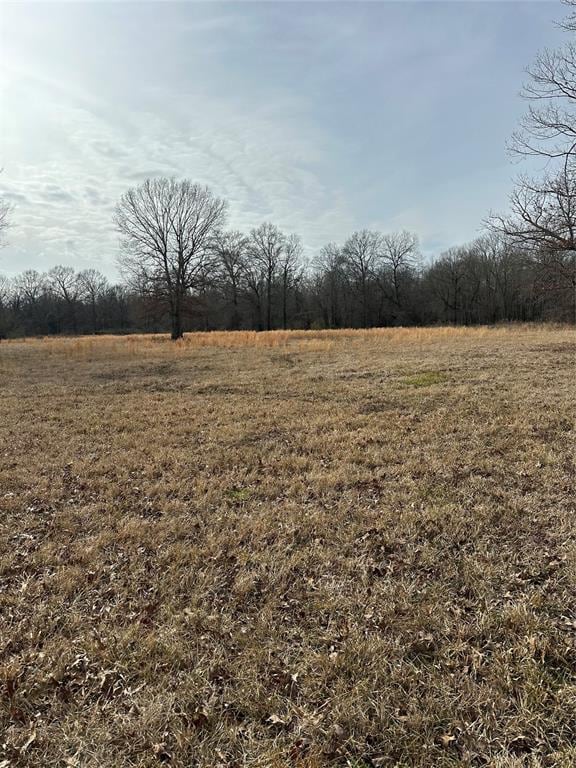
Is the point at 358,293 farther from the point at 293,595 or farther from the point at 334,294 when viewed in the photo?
the point at 293,595

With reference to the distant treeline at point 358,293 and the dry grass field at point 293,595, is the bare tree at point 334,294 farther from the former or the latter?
the dry grass field at point 293,595

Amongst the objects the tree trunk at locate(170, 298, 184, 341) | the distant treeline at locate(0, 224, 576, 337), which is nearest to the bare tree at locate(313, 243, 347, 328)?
the distant treeline at locate(0, 224, 576, 337)

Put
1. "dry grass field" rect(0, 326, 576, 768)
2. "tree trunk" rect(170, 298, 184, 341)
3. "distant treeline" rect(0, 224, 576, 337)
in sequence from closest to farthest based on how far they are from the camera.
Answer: "dry grass field" rect(0, 326, 576, 768)
"tree trunk" rect(170, 298, 184, 341)
"distant treeline" rect(0, 224, 576, 337)

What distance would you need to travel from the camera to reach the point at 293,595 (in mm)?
3010

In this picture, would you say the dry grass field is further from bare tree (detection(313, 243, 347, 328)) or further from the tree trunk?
bare tree (detection(313, 243, 347, 328))

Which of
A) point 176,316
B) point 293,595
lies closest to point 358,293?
point 176,316

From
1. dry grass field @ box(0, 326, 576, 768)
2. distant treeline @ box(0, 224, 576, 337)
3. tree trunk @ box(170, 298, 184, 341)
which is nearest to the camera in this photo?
dry grass field @ box(0, 326, 576, 768)

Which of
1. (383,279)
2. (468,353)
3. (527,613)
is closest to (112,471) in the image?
(527,613)

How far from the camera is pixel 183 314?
3206 cm

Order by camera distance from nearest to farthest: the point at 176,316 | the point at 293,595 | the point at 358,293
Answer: the point at 293,595 → the point at 176,316 → the point at 358,293

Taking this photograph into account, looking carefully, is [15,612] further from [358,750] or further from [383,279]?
[383,279]

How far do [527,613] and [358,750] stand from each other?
4.89 feet

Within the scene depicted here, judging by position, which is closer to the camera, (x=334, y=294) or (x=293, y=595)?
(x=293, y=595)

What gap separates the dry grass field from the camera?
6.63 ft
